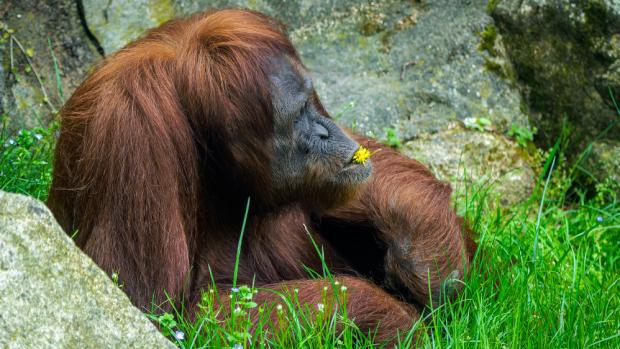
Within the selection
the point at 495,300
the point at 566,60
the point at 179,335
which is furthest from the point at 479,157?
the point at 179,335

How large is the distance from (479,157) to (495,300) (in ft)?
5.10

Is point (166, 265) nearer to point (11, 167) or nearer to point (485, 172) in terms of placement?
point (11, 167)

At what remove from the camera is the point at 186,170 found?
3.22 meters

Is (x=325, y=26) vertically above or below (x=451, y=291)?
above

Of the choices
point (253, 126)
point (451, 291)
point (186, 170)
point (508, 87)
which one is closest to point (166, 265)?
point (186, 170)

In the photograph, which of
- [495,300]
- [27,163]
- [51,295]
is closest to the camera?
[51,295]

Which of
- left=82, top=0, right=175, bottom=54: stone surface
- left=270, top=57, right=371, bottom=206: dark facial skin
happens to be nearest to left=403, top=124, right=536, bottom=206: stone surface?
left=82, top=0, right=175, bottom=54: stone surface

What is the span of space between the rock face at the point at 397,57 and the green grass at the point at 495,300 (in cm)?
68

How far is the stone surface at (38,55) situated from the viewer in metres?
4.88

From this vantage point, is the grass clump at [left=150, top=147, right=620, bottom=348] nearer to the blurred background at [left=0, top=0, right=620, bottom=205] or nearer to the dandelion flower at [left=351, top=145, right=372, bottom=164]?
the dandelion flower at [left=351, top=145, right=372, bottom=164]

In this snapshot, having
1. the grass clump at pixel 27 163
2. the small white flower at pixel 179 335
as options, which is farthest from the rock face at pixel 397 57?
the small white flower at pixel 179 335

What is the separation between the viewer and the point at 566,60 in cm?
499

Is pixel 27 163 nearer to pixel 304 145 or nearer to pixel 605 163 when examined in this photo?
pixel 304 145

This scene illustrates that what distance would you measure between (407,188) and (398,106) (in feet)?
4.47
